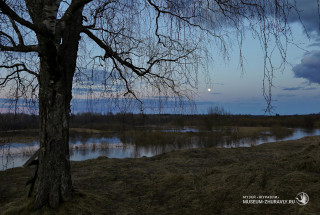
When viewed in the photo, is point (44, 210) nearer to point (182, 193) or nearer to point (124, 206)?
point (124, 206)

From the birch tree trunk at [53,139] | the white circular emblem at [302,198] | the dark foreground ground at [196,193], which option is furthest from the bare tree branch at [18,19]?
the white circular emblem at [302,198]

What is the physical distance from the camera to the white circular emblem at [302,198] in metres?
2.91

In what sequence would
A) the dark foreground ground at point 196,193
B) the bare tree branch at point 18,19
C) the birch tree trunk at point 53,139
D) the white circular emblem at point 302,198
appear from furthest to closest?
the birch tree trunk at point 53,139 → the dark foreground ground at point 196,193 → the white circular emblem at point 302,198 → the bare tree branch at point 18,19

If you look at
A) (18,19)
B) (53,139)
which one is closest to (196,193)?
(53,139)

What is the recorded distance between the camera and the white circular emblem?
2912 millimetres

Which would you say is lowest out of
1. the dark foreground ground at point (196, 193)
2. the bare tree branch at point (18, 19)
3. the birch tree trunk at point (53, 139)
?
the dark foreground ground at point (196, 193)

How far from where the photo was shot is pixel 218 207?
333 cm

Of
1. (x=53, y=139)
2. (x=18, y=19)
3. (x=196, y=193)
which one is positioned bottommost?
(x=196, y=193)

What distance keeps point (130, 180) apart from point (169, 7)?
13.7ft

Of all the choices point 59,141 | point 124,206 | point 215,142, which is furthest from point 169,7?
point 215,142

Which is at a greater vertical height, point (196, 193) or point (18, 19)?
point (18, 19)

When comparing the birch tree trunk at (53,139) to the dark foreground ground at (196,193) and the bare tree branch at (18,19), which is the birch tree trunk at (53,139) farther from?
the bare tree branch at (18,19)

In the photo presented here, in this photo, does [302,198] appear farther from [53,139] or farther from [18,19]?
[18,19]

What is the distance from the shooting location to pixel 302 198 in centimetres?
299
